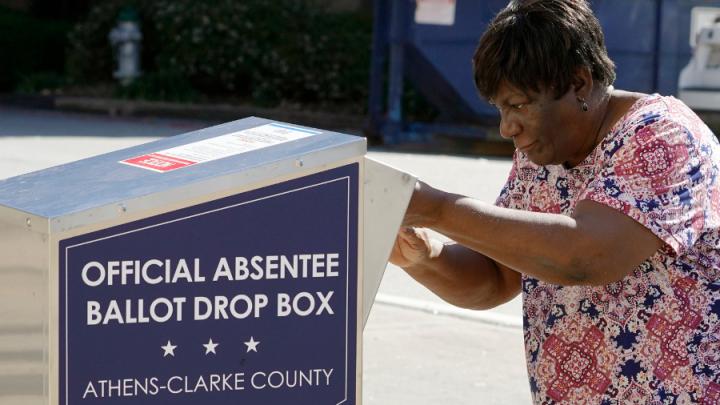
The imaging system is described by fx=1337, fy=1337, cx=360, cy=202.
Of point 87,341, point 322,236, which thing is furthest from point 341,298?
point 87,341

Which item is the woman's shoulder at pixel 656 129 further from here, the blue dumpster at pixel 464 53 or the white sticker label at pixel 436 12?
the white sticker label at pixel 436 12

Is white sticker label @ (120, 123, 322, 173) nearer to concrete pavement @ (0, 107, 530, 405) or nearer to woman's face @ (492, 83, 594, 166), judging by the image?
woman's face @ (492, 83, 594, 166)

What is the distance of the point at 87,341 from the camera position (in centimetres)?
201

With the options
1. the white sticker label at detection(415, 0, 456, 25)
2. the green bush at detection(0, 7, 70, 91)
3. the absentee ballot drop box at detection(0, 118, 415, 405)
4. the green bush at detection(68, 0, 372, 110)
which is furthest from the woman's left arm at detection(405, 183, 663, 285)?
the green bush at detection(0, 7, 70, 91)

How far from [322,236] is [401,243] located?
0.48 metres

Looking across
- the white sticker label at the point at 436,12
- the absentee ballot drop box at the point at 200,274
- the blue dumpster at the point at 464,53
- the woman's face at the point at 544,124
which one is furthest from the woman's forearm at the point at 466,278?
the white sticker label at the point at 436,12

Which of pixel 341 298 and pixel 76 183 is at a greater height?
pixel 76 183

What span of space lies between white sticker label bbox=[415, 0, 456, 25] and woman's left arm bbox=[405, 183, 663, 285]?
1052cm

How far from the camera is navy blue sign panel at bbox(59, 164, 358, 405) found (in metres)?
2.01

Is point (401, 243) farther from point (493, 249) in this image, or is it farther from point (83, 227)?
point (83, 227)

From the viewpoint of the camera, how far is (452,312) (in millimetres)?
6656

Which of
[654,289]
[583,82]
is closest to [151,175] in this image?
[583,82]

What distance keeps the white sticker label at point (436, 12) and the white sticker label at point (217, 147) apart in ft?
34.4

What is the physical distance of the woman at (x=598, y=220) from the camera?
2.27m
